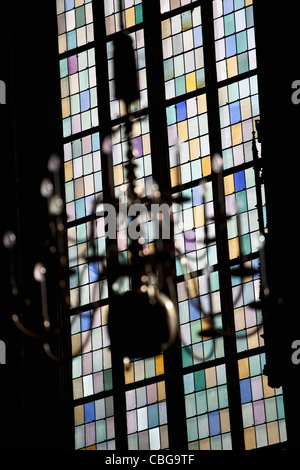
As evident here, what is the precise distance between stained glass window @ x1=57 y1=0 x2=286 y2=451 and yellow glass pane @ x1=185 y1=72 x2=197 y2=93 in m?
0.01

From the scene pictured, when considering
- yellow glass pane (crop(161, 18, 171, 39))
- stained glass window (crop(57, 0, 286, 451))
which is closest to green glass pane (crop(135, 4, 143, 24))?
stained glass window (crop(57, 0, 286, 451))

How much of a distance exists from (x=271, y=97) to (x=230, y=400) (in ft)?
8.66

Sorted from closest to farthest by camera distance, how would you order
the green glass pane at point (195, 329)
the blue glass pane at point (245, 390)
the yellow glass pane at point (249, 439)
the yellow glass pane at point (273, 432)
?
the yellow glass pane at point (273, 432) → the yellow glass pane at point (249, 439) → the blue glass pane at point (245, 390) → the green glass pane at point (195, 329)

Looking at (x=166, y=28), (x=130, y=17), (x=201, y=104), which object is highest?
(x=130, y=17)

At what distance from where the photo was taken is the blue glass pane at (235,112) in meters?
13.1

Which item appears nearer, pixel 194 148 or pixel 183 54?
pixel 194 148

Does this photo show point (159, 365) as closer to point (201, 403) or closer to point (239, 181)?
point (201, 403)

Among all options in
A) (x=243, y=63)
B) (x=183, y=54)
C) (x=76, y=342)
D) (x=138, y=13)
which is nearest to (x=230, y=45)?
(x=243, y=63)

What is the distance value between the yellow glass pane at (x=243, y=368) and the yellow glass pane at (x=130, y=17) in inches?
147

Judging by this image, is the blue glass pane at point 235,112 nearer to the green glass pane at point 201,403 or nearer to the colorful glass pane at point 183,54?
the colorful glass pane at point 183,54

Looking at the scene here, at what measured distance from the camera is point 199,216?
43.0 feet

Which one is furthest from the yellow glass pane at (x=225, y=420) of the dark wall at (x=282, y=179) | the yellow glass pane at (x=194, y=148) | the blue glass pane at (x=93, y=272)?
the yellow glass pane at (x=194, y=148)

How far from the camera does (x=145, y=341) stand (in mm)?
8906

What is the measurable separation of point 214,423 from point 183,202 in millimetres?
1939
